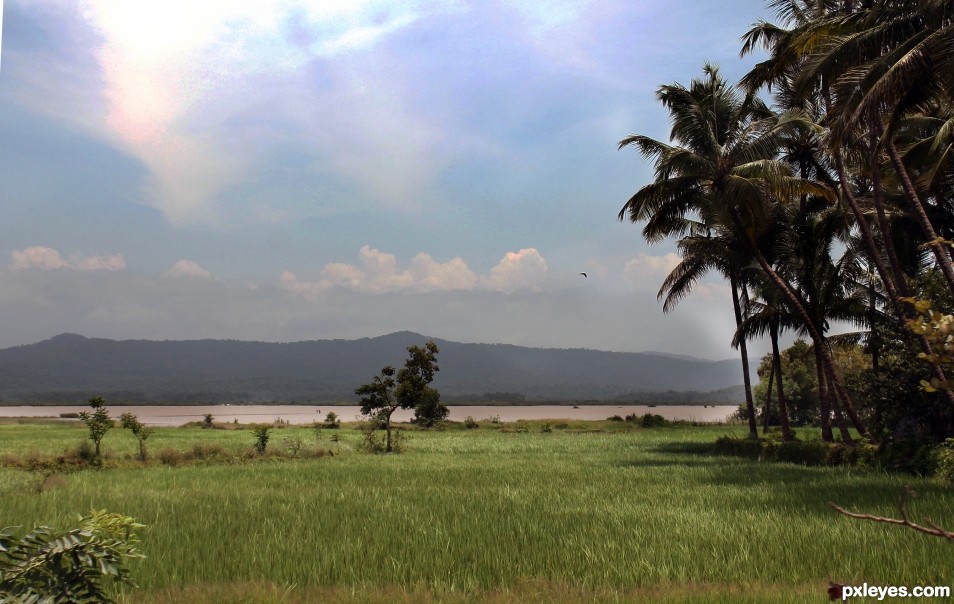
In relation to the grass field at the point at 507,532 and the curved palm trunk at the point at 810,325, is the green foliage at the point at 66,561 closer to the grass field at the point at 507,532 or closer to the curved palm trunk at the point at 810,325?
the grass field at the point at 507,532

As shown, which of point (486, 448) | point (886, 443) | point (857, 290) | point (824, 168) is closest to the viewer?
point (886, 443)

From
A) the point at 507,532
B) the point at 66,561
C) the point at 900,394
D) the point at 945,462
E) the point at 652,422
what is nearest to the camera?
the point at 66,561

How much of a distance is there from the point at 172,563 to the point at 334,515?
3.48 m

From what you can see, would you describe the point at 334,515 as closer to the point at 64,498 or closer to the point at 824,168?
the point at 64,498

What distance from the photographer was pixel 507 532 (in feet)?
30.6

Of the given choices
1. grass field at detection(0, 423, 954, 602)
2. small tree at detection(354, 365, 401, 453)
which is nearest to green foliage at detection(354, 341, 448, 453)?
small tree at detection(354, 365, 401, 453)

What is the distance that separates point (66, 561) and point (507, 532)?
6.25 m

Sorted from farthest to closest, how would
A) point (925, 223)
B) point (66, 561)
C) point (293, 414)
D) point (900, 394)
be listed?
point (293, 414) < point (900, 394) < point (925, 223) < point (66, 561)

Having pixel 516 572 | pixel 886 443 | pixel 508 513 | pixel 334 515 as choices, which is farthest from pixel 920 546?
pixel 886 443

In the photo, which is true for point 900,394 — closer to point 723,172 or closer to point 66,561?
point 723,172

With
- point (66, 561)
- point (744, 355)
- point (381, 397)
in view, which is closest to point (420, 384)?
point (381, 397)

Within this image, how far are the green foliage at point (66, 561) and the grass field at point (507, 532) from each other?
250 centimetres

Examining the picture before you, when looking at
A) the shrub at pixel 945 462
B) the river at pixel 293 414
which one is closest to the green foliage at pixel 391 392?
the shrub at pixel 945 462

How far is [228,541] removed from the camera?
8859 millimetres
